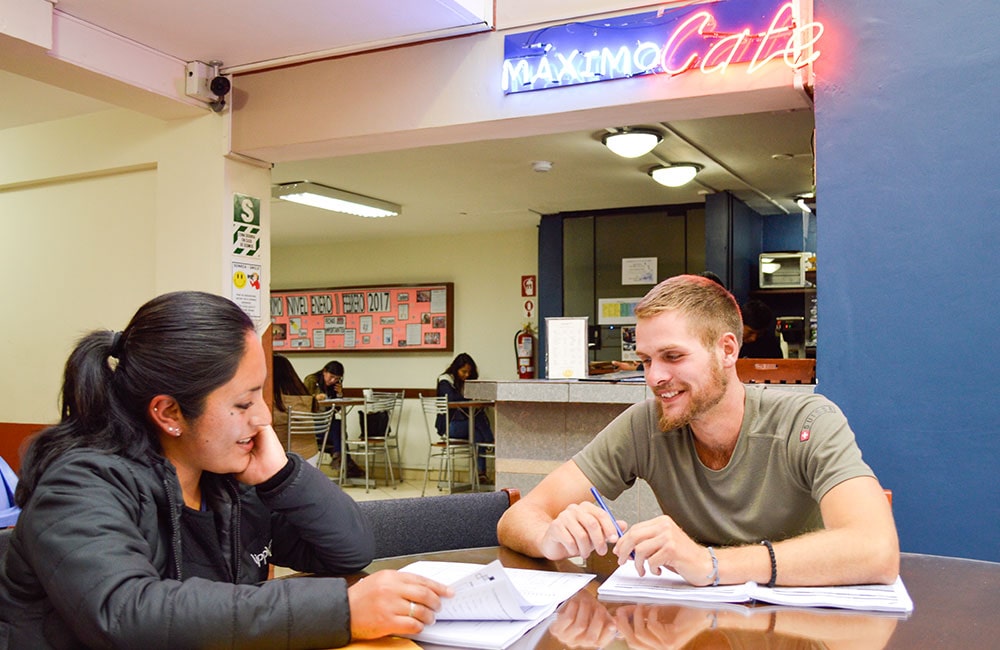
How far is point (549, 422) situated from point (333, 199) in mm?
4133

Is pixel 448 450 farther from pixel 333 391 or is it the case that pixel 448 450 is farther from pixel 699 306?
pixel 699 306

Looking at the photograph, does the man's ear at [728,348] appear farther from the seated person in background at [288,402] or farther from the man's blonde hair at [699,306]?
the seated person in background at [288,402]

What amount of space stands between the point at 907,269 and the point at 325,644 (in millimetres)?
2666

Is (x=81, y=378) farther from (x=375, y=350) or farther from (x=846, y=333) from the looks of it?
(x=375, y=350)

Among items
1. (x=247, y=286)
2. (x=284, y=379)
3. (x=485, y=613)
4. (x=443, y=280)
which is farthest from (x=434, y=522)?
(x=443, y=280)

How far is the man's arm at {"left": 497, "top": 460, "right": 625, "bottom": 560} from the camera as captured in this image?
163 cm

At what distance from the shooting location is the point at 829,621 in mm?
1349

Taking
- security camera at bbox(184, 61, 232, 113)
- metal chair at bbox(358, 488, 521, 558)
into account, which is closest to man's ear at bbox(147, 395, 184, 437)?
metal chair at bbox(358, 488, 521, 558)

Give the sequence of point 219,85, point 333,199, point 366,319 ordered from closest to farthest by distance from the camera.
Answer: point 219,85 < point 333,199 < point 366,319

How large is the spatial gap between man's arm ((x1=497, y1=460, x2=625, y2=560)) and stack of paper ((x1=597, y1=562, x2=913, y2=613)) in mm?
94

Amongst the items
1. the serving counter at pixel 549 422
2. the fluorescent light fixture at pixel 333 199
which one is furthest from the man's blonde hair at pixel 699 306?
the fluorescent light fixture at pixel 333 199

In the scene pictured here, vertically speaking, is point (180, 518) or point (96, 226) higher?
point (96, 226)

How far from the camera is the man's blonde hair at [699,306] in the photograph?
6.66 ft

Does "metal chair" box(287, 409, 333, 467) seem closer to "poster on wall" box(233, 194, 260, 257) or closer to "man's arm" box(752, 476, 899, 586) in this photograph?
"poster on wall" box(233, 194, 260, 257)
